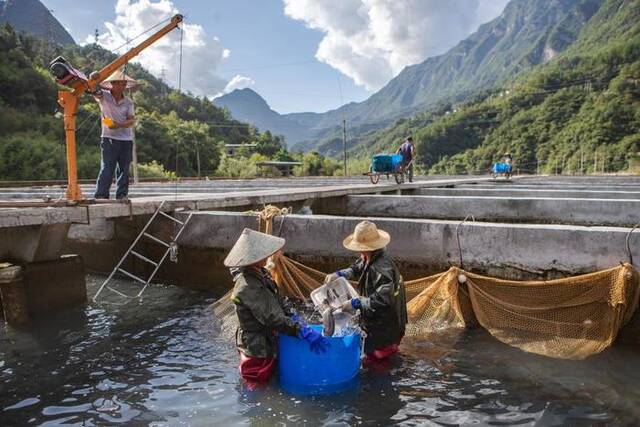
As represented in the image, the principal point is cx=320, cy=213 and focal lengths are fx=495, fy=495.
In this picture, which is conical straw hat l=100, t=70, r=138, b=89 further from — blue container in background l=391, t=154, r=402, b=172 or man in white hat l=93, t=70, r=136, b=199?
blue container in background l=391, t=154, r=402, b=172

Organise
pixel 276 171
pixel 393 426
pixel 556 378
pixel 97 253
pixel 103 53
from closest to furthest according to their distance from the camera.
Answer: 1. pixel 393 426
2. pixel 556 378
3. pixel 97 253
4. pixel 276 171
5. pixel 103 53

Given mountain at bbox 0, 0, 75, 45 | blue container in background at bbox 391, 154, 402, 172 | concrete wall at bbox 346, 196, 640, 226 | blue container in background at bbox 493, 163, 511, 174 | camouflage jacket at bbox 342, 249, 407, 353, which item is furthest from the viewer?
mountain at bbox 0, 0, 75, 45

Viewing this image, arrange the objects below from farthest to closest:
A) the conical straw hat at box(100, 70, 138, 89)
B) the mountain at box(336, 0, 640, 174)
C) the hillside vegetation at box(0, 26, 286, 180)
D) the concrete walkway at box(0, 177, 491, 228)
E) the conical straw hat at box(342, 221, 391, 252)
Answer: the mountain at box(336, 0, 640, 174) → the hillside vegetation at box(0, 26, 286, 180) → the conical straw hat at box(100, 70, 138, 89) → the concrete walkway at box(0, 177, 491, 228) → the conical straw hat at box(342, 221, 391, 252)

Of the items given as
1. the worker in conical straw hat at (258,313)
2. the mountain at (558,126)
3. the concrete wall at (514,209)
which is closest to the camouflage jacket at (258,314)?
the worker in conical straw hat at (258,313)

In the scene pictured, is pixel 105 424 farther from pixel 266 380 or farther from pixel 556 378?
pixel 556 378

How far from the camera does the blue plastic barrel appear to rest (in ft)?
13.8

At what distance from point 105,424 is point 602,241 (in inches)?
197

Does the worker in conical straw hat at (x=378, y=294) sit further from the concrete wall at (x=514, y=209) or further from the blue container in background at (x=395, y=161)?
the blue container in background at (x=395, y=161)

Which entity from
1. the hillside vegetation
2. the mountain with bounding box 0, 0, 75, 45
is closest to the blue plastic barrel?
the hillside vegetation

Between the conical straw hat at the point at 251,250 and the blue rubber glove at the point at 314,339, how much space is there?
70 cm

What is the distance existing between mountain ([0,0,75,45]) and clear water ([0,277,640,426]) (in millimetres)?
148166

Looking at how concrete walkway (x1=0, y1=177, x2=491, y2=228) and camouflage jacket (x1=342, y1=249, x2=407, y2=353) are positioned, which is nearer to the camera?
camouflage jacket (x1=342, y1=249, x2=407, y2=353)

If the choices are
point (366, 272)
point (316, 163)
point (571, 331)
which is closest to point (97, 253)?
point (366, 272)

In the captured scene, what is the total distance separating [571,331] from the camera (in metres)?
4.98
